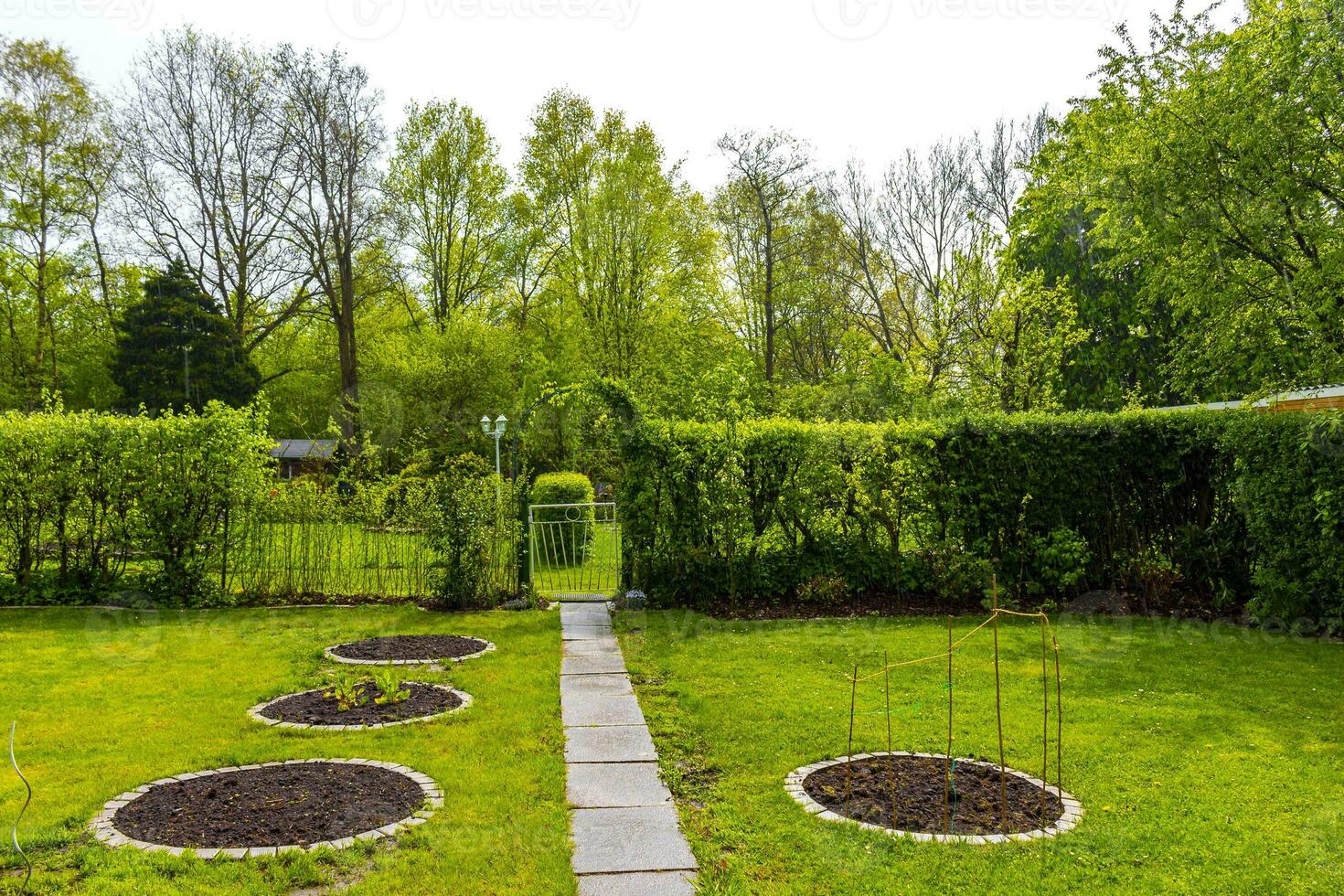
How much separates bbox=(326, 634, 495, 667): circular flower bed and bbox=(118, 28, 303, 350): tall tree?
817 inches

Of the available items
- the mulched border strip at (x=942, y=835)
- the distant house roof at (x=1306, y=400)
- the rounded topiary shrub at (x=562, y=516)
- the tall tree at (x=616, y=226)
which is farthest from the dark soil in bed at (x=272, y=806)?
the tall tree at (x=616, y=226)

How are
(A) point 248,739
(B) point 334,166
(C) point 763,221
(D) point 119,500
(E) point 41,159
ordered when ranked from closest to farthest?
(A) point 248,739 < (D) point 119,500 < (E) point 41,159 < (B) point 334,166 < (C) point 763,221

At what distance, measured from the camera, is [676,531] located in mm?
9711

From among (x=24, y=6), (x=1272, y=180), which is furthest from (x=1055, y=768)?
(x=24, y=6)

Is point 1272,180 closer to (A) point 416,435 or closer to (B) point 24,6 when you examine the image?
(B) point 24,6

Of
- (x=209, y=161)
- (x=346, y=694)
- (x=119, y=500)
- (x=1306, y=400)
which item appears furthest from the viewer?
(x=209, y=161)

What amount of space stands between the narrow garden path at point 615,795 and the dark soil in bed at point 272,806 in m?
0.88

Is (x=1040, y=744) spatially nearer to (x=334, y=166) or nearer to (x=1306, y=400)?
(x=1306, y=400)

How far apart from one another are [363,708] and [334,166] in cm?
2267

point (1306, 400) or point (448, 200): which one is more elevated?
point (448, 200)

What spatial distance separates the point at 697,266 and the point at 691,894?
73.9ft

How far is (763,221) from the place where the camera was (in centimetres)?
2531

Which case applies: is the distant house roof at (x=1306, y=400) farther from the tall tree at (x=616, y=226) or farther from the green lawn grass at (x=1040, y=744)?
the tall tree at (x=616, y=226)

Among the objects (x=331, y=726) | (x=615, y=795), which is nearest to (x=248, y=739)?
(x=331, y=726)
